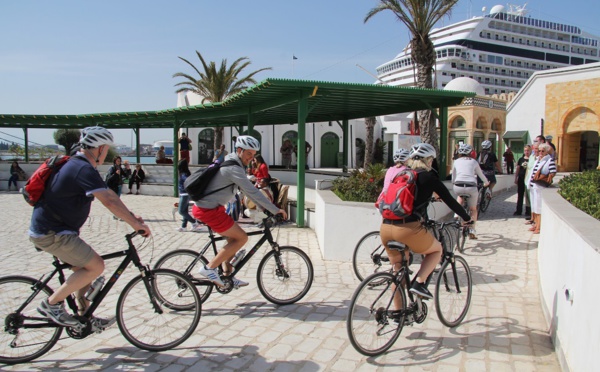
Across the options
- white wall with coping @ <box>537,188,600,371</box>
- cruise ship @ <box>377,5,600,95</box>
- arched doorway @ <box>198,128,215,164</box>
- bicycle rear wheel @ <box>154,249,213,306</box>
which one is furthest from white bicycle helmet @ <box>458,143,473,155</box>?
cruise ship @ <box>377,5,600,95</box>

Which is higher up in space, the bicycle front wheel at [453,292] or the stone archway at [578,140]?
the stone archway at [578,140]

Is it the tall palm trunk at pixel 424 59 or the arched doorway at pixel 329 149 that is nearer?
the tall palm trunk at pixel 424 59

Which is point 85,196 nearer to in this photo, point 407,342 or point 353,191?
point 407,342

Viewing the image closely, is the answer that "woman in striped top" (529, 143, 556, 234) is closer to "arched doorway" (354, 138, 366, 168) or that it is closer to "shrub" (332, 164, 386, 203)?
"shrub" (332, 164, 386, 203)

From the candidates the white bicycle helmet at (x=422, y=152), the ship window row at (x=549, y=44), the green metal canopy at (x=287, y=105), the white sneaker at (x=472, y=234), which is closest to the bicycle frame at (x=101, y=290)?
the white bicycle helmet at (x=422, y=152)

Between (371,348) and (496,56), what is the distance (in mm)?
102846

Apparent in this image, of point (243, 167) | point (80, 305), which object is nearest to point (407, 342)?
point (243, 167)

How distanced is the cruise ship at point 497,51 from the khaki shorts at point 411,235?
8674cm

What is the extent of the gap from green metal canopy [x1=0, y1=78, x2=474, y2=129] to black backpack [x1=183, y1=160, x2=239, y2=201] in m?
4.36

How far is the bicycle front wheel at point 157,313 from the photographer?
391 cm

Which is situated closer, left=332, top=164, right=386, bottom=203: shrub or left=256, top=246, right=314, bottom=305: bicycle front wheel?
left=256, top=246, right=314, bottom=305: bicycle front wheel

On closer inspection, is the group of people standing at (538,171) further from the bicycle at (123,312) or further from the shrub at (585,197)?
the bicycle at (123,312)

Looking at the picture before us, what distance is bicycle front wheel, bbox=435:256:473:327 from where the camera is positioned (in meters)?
4.39

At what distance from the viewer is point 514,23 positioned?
322 feet
